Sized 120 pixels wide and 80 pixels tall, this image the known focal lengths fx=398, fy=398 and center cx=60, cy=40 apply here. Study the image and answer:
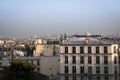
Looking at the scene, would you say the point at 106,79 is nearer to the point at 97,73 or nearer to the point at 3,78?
the point at 97,73

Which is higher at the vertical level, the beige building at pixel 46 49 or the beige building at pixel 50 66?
the beige building at pixel 46 49

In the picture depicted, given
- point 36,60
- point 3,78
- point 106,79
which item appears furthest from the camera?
point 36,60

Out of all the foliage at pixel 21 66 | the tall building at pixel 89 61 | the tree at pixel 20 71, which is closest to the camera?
the tree at pixel 20 71

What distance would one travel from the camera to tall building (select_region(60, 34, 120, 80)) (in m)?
62.7

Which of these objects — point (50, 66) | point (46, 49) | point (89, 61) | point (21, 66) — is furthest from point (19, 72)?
point (46, 49)

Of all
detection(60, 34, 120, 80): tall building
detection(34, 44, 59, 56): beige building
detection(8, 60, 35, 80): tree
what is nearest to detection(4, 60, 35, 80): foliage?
detection(8, 60, 35, 80): tree

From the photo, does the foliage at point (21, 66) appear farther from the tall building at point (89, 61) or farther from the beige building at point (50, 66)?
the beige building at point (50, 66)

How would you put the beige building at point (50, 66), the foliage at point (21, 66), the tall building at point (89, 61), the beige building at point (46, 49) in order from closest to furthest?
the foliage at point (21, 66), the tall building at point (89, 61), the beige building at point (50, 66), the beige building at point (46, 49)

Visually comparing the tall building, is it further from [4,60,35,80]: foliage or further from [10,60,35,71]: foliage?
[10,60,35,71]: foliage

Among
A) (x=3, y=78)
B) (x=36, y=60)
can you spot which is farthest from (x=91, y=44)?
(x=3, y=78)

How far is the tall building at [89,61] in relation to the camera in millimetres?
62719

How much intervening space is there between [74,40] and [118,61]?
797cm

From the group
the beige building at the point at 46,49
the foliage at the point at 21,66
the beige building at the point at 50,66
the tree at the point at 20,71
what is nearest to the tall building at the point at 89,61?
the beige building at the point at 50,66

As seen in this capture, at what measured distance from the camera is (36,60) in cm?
7188
